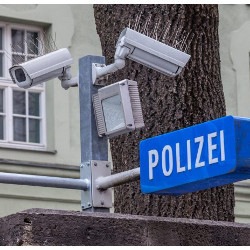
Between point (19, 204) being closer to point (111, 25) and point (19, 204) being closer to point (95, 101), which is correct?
point (111, 25)

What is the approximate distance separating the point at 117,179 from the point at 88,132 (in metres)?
0.35

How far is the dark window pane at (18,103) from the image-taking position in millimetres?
16689

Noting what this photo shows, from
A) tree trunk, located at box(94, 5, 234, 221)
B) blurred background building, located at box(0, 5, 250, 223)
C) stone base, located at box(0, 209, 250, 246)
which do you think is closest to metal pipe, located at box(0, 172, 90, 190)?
stone base, located at box(0, 209, 250, 246)

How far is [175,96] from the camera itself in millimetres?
8164

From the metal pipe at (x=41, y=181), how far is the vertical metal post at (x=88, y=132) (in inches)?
2.2

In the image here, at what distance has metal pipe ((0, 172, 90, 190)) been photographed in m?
5.85

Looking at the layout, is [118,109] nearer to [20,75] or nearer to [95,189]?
[95,189]

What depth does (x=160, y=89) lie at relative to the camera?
8.25 meters

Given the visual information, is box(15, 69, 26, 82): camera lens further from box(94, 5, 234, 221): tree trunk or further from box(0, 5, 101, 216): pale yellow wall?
box(0, 5, 101, 216): pale yellow wall

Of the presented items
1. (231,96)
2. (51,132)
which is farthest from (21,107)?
(231,96)

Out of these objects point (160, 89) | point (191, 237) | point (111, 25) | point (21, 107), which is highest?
point (21, 107)

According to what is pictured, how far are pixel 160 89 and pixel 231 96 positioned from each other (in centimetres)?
980

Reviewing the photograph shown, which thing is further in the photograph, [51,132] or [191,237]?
[51,132]

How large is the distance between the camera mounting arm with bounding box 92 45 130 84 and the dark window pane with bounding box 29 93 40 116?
10553mm
